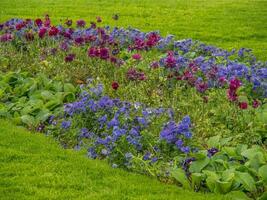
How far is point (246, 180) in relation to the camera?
634 cm

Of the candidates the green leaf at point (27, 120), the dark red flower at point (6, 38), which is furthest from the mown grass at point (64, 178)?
the dark red flower at point (6, 38)

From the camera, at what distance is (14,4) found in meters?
22.8

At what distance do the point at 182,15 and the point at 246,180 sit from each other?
14.6 meters

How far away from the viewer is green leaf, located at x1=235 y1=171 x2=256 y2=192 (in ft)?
20.7

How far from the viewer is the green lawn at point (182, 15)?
1689 centimetres

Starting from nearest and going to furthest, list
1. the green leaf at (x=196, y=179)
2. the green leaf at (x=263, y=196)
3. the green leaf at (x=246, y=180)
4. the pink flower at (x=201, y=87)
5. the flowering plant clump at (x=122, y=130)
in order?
the green leaf at (x=263, y=196) → the green leaf at (x=246, y=180) → the green leaf at (x=196, y=179) → the flowering plant clump at (x=122, y=130) → the pink flower at (x=201, y=87)

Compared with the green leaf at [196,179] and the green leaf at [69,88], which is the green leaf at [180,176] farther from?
the green leaf at [69,88]

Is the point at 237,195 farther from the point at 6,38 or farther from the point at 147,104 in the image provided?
the point at 6,38

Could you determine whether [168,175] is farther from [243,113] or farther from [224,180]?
[243,113]

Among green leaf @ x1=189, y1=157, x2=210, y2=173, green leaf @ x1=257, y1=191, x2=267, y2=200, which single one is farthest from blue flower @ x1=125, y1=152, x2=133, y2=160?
green leaf @ x1=257, y1=191, x2=267, y2=200

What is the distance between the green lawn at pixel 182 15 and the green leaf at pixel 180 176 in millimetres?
7897

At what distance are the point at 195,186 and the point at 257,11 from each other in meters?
15.0

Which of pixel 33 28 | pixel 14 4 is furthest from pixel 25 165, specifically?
pixel 14 4

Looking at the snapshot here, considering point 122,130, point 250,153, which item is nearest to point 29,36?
point 122,130
